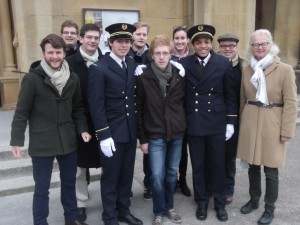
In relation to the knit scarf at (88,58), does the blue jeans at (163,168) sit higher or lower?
lower

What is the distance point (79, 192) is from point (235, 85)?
2051 millimetres

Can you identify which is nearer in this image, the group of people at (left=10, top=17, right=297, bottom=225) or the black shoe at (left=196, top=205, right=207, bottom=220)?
the group of people at (left=10, top=17, right=297, bottom=225)

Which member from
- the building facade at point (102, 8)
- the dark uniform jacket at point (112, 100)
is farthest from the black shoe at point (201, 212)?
the building facade at point (102, 8)

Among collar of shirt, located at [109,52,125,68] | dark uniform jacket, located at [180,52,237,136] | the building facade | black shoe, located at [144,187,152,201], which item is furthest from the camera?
the building facade

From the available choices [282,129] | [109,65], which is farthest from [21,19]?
[282,129]

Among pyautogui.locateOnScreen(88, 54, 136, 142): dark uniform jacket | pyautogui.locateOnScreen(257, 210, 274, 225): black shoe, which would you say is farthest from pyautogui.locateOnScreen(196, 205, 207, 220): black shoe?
pyautogui.locateOnScreen(88, 54, 136, 142): dark uniform jacket

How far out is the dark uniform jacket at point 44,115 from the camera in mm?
2707

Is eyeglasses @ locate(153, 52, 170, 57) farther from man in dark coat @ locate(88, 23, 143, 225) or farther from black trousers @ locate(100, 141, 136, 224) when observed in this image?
black trousers @ locate(100, 141, 136, 224)

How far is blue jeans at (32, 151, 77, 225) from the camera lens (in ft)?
9.34

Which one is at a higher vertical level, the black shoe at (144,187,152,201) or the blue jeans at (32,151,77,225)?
the blue jeans at (32,151,77,225)

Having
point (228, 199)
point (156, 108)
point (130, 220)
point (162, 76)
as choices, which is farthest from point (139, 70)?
point (228, 199)

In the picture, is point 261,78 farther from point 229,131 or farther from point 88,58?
point 88,58

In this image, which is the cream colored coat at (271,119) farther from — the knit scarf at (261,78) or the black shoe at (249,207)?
the black shoe at (249,207)

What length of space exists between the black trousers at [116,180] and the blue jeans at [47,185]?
0.30m
